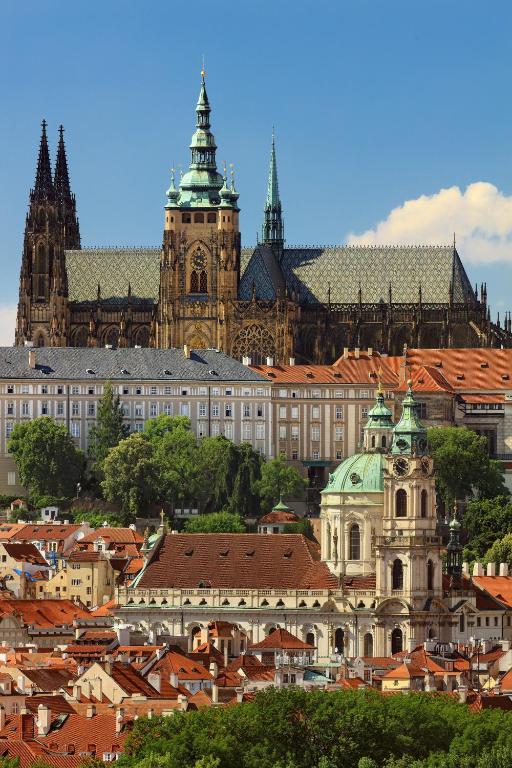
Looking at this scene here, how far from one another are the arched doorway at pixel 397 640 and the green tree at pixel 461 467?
36614 mm

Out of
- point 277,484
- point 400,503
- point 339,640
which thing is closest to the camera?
point 339,640

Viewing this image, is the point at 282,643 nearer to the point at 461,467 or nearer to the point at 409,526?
the point at 409,526

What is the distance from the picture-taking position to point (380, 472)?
158 m

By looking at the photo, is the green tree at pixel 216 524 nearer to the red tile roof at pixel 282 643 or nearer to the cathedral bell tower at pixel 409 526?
the cathedral bell tower at pixel 409 526

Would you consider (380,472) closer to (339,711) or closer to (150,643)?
(150,643)

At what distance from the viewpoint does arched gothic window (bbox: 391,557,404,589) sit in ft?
504

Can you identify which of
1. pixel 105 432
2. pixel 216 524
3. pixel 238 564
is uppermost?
pixel 105 432

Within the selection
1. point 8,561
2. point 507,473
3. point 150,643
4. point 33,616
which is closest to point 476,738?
point 150,643

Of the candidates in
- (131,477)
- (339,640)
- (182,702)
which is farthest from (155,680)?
(131,477)

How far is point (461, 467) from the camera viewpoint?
191 metres

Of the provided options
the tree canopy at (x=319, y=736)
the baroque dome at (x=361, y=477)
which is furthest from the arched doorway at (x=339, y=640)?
the tree canopy at (x=319, y=736)

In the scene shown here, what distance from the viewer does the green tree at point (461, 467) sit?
18962 cm

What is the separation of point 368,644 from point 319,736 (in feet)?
138

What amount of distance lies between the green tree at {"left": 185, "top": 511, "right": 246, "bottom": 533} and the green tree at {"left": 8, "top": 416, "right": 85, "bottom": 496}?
9820 millimetres
